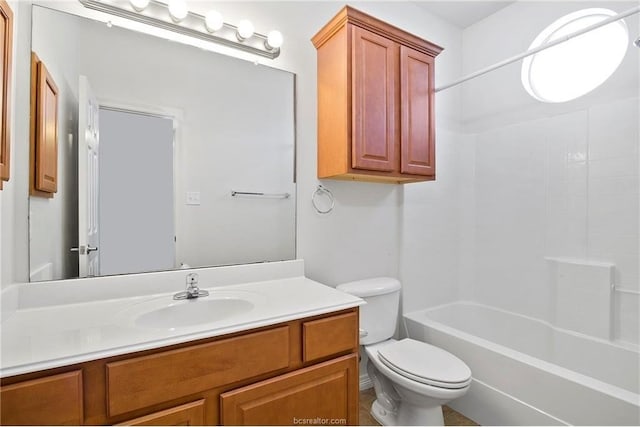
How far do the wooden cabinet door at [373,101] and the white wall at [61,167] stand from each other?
1.24 metres

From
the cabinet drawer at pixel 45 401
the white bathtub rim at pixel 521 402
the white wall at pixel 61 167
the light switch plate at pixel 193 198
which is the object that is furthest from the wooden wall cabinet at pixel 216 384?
the white bathtub rim at pixel 521 402

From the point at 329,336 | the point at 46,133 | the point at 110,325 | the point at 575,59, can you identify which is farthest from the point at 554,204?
the point at 46,133

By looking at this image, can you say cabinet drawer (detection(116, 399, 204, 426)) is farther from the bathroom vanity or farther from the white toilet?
the white toilet

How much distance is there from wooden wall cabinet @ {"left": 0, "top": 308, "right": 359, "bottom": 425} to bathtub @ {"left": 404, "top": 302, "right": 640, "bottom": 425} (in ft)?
2.94

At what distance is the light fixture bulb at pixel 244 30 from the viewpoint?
159 centimetres

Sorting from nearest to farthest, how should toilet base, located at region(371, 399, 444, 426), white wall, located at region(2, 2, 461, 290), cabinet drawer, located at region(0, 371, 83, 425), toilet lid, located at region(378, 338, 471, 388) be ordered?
cabinet drawer, located at region(0, 371, 83, 425), toilet lid, located at region(378, 338, 471, 388), toilet base, located at region(371, 399, 444, 426), white wall, located at region(2, 2, 461, 290)

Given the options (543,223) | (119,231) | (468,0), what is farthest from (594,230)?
(119,231)

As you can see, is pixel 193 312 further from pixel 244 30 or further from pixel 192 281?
pixel 244 30

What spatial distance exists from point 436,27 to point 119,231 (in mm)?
2612

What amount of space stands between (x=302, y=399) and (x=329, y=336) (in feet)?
0.80

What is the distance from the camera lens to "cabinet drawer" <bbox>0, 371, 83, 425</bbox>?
2.54 ft

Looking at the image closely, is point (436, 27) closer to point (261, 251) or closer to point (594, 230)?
point (594, 230)

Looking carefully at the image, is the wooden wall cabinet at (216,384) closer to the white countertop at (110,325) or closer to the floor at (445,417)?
the white countertop at (110,325)

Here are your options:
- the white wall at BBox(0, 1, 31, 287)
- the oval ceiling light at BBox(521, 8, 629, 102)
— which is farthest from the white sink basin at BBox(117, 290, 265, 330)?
the oval ceiling light at BBox(521, 8, 629, 102)
